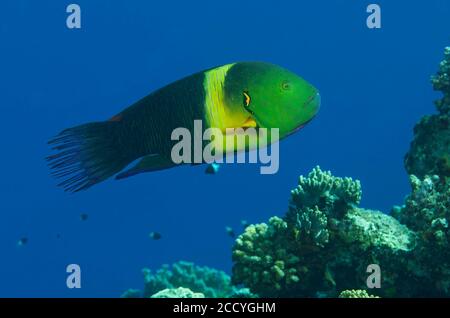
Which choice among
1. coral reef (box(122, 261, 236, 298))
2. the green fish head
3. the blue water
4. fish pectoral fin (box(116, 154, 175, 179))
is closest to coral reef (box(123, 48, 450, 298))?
fish pectoral fin (box(116, 154, 175, 179))

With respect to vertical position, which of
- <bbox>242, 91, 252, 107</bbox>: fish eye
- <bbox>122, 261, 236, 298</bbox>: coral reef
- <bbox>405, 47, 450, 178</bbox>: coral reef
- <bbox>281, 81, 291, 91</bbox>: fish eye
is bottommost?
<bbox>122, 261, 236, 298</bbox>: coral reef

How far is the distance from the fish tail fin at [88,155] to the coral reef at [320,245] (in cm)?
224

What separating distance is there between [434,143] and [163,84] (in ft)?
192

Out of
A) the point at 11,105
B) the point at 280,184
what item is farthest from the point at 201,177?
the point at 11,105

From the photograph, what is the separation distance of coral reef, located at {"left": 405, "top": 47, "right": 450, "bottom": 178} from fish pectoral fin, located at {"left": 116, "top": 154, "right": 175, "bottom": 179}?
3508mm

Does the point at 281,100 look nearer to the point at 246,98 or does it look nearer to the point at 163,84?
the point at 246,98

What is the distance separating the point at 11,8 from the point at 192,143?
59868 mm

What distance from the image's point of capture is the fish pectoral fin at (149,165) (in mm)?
2801

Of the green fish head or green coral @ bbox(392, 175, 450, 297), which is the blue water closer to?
green coral @ bbox(392, 175, 450, 297)

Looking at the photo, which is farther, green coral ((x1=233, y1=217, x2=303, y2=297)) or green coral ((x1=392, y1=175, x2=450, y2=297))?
green coral ((x1=233, y1=217, x2=303, y2=297))

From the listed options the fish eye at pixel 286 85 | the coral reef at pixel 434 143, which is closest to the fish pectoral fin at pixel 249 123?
the fish eye at pixel 286 85

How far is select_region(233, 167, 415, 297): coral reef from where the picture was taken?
440 centimetres

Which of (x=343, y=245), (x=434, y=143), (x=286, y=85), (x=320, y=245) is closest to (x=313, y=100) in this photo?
(x=286, y=85)

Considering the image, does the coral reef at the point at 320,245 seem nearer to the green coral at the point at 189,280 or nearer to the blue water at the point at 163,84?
the green coral at the point at 189,280
